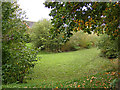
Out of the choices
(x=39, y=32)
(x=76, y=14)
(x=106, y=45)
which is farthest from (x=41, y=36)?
(x=106, y=45)

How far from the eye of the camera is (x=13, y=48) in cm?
290

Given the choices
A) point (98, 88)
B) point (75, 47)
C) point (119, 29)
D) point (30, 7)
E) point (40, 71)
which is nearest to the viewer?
point (98, 88)

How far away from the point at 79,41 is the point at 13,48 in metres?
2.83

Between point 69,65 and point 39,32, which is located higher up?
point 39,32

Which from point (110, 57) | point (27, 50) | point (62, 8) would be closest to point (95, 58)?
point (110, 57)

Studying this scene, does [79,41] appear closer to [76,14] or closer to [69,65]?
[69,65]

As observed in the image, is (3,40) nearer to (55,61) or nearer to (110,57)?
(55,61)

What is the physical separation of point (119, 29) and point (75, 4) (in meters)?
1.17

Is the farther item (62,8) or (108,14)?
(108,14)

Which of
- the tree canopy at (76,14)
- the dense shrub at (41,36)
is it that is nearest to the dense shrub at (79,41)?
the dense shrub at (41,36)

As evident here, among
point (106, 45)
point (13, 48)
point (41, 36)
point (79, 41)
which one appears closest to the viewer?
point (13, 48)

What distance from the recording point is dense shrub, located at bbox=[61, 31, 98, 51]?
4762mm

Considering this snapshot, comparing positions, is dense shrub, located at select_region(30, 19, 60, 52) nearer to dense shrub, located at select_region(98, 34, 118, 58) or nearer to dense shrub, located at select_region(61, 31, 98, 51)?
dense shrub, located at select_region(61, 31, 98, 51)

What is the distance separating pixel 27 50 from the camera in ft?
9.40
